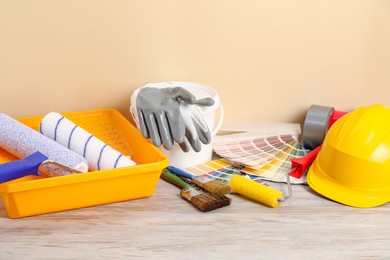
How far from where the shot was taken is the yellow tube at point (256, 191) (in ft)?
2.49

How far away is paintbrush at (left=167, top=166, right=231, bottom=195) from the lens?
30.7 inches

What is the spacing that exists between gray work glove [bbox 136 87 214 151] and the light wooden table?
0.10m

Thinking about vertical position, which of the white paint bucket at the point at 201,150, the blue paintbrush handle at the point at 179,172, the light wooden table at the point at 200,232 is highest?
the white paint bucket at the point at 201,150

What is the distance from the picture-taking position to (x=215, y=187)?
30.9 inches

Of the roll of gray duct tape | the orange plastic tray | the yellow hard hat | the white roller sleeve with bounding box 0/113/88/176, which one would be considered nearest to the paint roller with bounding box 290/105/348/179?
the roll of gray duct tape

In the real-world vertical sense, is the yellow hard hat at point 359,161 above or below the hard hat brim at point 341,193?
above

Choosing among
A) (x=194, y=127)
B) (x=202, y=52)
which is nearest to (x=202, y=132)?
(x=194, y=127)

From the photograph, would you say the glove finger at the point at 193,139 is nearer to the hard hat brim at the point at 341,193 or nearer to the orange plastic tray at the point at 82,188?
the orange plastic tray at the point at 82,188

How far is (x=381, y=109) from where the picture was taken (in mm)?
817

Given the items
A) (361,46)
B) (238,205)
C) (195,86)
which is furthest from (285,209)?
(361,46)

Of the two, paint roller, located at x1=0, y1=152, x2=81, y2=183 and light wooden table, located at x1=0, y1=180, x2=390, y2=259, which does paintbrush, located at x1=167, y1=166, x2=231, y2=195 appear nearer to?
light wooden table, located at x1=0, y1=180, x2=390, y2=259

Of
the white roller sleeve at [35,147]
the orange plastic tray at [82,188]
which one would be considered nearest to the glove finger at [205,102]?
the orange plastic tray at [82,188]

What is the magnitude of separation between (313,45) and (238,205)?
0.40 meters

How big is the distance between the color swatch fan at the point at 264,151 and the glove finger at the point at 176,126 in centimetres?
14
